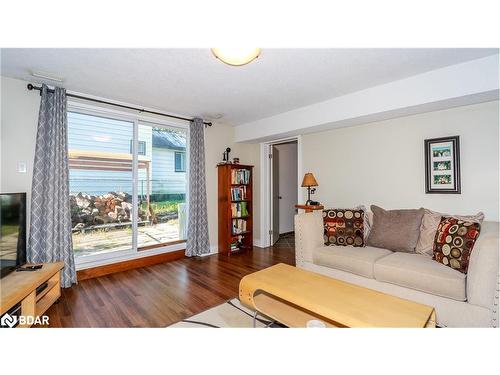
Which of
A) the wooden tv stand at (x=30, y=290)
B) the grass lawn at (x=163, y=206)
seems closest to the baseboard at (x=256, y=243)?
the grass lawn at (x=163, y=206)

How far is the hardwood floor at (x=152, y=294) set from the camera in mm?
2043

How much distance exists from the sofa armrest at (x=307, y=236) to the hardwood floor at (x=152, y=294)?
2.70ft

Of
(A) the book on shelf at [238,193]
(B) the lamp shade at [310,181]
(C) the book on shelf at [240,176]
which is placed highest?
→ (C) the book on shelf at [240,176]

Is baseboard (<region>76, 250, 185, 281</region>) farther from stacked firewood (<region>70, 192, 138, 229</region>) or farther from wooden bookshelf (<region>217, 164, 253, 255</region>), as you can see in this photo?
wooden bookshelf (<region>217, 164, 253, 255</region>)

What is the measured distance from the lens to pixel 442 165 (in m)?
2.68

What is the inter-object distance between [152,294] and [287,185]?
400cm

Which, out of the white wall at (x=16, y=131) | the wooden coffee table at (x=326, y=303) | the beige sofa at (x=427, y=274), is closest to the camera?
the wooden coffee table at (x=326, y=303)

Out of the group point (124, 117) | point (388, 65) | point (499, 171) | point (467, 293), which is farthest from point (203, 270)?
→ point (499, 171)

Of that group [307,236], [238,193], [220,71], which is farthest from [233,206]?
[220,71]

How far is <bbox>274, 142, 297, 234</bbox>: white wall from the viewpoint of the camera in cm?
563

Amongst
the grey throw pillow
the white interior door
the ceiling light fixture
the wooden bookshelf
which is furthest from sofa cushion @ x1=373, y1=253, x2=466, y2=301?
the white interior door

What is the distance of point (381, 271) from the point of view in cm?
222

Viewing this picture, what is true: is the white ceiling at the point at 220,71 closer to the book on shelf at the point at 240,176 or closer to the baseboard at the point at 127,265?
the book on shelf at the point at 240,176
